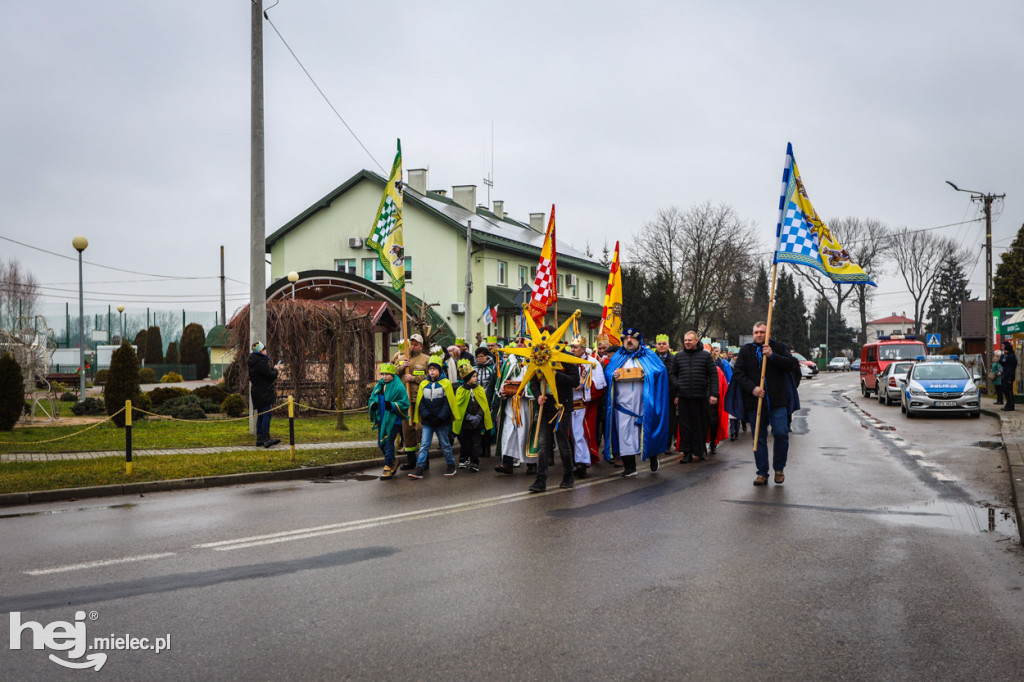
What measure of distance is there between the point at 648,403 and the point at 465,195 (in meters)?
40.6

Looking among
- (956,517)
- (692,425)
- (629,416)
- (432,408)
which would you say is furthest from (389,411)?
(956,517)

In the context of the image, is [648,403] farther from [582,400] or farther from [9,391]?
[9,391]

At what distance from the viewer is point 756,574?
6.34m

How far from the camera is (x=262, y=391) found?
51.4 ft

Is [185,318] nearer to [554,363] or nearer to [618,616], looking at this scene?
[554,363]

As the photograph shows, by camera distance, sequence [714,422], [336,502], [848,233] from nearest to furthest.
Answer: [336,502] → [714,422] → [848,233]

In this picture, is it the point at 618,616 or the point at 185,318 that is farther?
the point at 185,318

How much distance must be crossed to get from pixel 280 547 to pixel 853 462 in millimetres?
9090

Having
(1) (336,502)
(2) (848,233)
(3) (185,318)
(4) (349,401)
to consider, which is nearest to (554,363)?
(1) (336,502)

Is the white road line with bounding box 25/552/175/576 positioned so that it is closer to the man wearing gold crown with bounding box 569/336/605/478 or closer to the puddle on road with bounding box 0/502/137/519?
the puddle on road with bounding box 0/502/137/519

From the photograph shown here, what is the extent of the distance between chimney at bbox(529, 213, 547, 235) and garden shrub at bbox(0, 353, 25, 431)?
44787 millimetres

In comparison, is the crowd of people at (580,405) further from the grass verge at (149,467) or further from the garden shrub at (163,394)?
the garden shrub at (163,394)

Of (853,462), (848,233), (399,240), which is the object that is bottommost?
(853,462)

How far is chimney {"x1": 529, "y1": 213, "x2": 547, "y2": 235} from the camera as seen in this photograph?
60303 millimetres
